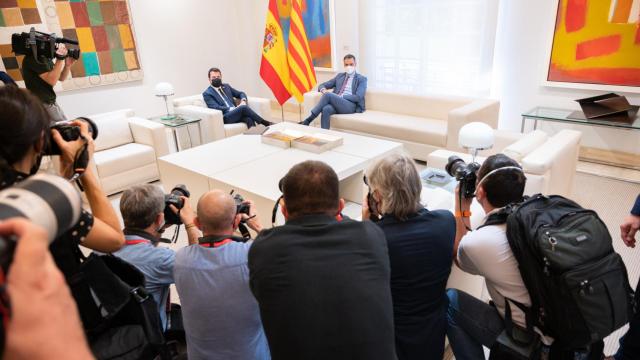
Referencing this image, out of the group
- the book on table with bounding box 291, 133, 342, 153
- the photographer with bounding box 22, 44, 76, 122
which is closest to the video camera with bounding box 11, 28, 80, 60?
the photographer with bounding box 22, 44, 76, 122

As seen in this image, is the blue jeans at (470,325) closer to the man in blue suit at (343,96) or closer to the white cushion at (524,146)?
the white cushion at (524,146)

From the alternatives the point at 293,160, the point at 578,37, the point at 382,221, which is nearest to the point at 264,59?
the point at 293,160

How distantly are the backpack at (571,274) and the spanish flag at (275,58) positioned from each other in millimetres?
2830

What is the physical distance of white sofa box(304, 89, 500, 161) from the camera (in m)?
4.07

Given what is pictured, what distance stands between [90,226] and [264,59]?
303 cm

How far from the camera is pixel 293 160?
3.29 m

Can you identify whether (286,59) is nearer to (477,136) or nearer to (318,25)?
(477,136)

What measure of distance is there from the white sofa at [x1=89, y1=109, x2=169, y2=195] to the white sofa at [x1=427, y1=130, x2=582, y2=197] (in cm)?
266

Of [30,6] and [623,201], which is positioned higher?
[30,6]

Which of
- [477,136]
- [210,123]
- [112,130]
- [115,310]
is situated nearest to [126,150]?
[112,130]

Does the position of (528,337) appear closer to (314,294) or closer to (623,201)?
(314,294)

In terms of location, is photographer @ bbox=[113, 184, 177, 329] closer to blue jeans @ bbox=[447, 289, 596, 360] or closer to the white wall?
blue jeans @ bbox=[447, 289, 596, 360]

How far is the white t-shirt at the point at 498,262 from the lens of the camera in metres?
1.39

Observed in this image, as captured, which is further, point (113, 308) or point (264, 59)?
point (264, 59)
